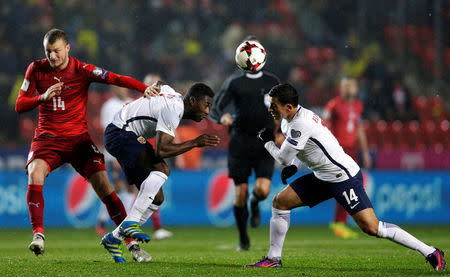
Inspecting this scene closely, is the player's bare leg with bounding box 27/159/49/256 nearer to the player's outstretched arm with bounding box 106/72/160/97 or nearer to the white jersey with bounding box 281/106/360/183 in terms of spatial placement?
the player's outstretched arm with bounding box 106/72/160/97

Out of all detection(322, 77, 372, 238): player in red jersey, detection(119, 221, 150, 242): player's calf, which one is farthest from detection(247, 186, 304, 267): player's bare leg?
detection(322, 77, 372, 238): player in red jersey

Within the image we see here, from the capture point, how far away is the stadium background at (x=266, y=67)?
1320 cm

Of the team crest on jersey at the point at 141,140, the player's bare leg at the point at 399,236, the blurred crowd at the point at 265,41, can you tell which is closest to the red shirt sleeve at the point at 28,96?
the team crest on jersey at the point at 141,140

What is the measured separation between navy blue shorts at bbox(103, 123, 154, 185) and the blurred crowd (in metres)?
9.42

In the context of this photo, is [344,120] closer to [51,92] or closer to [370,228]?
[370,228]

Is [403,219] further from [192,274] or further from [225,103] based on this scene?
[192,274]

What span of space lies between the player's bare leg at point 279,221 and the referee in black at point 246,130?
2.31m

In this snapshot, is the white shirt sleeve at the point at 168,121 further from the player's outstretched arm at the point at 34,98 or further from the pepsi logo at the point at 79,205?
the pepsi logo at the point at 79,205

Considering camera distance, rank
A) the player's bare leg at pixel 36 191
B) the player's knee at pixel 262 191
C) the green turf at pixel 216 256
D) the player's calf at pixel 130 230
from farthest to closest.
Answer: the player's knee at pixel 262 191 → the player's bare leg at pixel 36 191 → the player's calf at pixel 130 230 → the green turf at pixel 216 256

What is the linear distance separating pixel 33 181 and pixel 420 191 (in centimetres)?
904

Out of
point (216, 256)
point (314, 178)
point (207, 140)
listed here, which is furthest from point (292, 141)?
point (216, 256)

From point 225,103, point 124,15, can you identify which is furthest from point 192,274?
point 124,15

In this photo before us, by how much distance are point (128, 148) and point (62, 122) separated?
75 cm

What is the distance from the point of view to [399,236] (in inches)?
238
